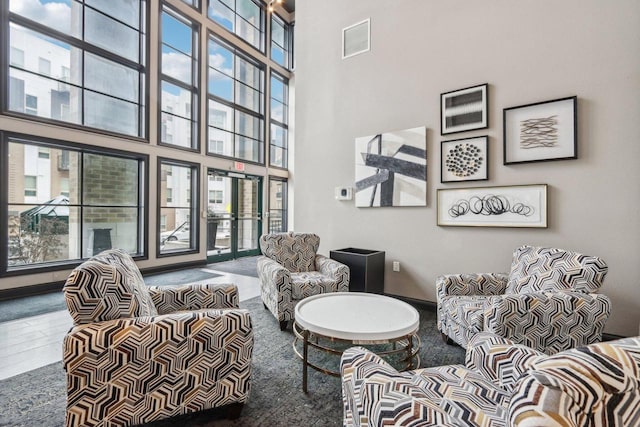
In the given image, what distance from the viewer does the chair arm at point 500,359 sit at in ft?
3.46

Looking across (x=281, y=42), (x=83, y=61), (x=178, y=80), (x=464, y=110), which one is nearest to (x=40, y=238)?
(x=83, y=61)

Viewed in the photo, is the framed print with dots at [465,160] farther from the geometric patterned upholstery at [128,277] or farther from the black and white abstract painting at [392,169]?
the geometric patterned upholstery at [128,277]

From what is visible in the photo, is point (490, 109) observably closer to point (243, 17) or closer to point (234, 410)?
point (234, 410)

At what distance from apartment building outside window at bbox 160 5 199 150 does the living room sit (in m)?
0.04

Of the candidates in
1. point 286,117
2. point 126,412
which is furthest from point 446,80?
point 286,117

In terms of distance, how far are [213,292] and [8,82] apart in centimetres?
394

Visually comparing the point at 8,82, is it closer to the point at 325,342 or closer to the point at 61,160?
the point at 61,160

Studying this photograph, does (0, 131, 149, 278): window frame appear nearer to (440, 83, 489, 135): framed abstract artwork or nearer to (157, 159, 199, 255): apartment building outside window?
(157, 159, 199, 255): apartment building outside window

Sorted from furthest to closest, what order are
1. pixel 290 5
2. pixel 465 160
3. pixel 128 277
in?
pixel 290 5 → pixel 465 160 → pixel 128 277

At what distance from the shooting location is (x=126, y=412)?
4.39 feet

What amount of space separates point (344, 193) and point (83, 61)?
4131 mm

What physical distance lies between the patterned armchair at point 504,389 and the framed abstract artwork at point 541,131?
2158 millimetres

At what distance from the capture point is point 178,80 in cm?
547

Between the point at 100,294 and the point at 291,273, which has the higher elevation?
the point at 100,294
